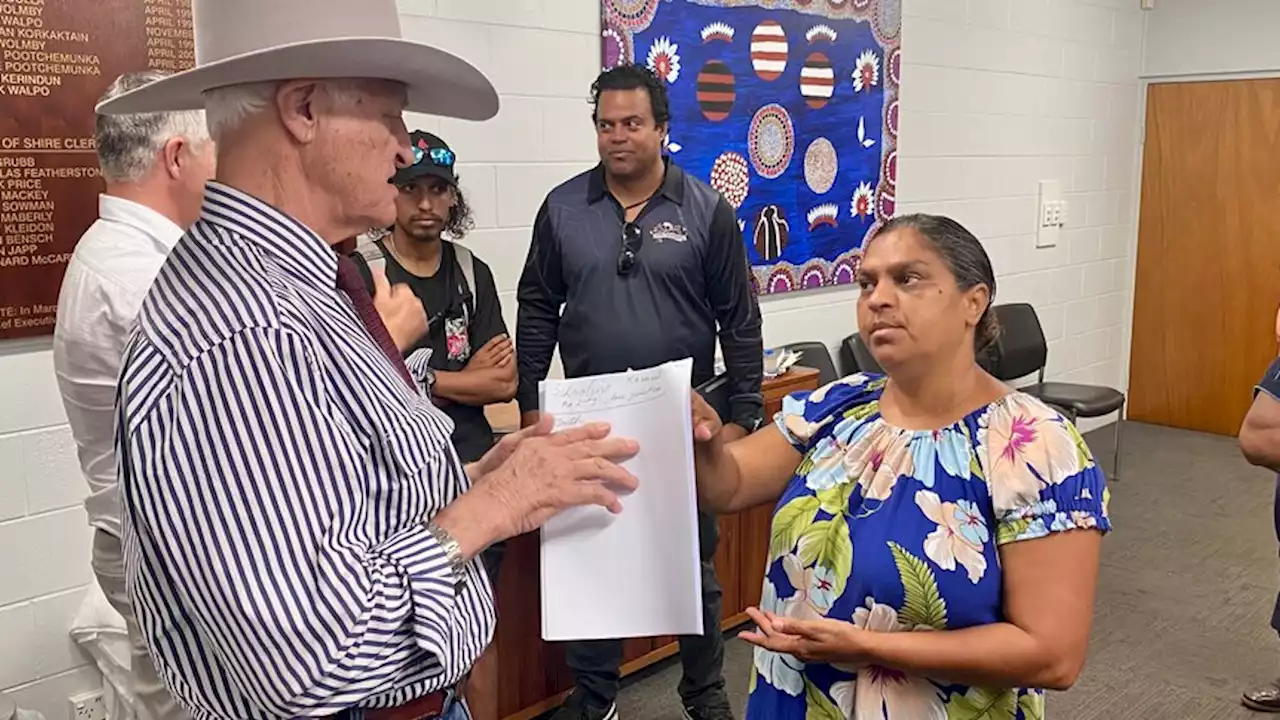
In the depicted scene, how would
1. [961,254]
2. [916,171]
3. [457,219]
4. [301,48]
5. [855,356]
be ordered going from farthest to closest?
[916,171]
[855,356]
[457,219]
[961,254]
[301,48]

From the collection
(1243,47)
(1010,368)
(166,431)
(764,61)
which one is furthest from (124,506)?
(1243,47)

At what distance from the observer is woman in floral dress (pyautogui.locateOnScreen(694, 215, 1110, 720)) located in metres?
1.37

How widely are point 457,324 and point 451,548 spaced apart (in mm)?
1547

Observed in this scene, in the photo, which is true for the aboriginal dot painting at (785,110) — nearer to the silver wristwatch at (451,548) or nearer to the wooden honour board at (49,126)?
the wooden honour board at (49,126)

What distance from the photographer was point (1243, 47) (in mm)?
5766

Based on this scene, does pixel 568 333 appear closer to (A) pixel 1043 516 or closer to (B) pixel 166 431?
(A) pixel 1043 516

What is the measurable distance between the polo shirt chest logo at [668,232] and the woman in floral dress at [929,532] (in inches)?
43.3

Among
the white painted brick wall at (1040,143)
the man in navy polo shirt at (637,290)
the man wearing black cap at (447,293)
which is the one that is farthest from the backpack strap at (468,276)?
the white painted brick wall at (1040,143)

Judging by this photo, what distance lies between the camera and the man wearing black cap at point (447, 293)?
2.51m

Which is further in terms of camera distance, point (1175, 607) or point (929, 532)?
point (1175, 607)

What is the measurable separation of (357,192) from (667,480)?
0.54 m

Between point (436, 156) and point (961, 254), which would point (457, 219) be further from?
point (961, 254)

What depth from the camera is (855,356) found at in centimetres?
436


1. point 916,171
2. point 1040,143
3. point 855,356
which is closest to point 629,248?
Result: point 855,356
